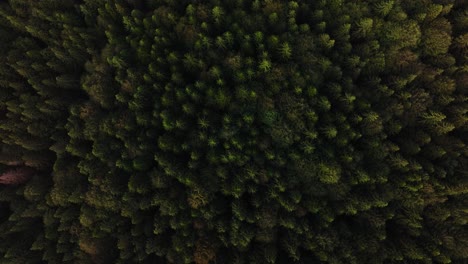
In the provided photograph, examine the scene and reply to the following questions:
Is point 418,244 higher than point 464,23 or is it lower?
lower

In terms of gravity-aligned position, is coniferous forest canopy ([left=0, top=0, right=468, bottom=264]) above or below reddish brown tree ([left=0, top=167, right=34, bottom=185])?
above

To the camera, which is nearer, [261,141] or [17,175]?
[261,141]

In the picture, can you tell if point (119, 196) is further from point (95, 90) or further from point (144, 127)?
point (95, 90)

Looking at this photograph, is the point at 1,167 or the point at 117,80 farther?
the point at 1,167

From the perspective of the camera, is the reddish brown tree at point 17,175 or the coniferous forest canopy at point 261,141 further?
the reddish brown tree at point 17,175

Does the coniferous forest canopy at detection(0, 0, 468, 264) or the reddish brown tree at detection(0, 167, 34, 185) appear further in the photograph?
the reddish brown tree at detection(0, 167, 34, 185)

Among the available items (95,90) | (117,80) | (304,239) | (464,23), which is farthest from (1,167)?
(464,23)

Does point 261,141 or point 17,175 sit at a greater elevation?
point 261,141

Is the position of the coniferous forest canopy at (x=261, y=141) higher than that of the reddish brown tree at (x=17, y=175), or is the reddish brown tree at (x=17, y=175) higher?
the coniferous forest canopy at (x=261, y=141)
